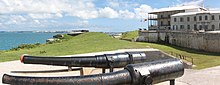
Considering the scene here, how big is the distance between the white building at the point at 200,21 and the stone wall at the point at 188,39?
12.5 ft

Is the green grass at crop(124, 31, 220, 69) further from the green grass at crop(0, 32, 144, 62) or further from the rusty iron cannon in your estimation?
the rusty iron cannon

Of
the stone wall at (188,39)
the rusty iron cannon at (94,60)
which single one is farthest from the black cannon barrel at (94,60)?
the stone wall at (188,39)

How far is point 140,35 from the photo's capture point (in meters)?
49.2

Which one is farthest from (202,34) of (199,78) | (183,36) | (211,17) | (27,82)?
(27,82)

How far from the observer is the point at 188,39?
39344 mm

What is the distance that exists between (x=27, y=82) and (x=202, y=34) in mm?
34672

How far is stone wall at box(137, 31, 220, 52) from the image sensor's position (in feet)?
115

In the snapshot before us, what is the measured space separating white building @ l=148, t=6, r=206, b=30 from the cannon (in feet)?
149

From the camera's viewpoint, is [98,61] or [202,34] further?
[202,34]

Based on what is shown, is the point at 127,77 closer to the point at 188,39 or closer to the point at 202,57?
the point at 202,57

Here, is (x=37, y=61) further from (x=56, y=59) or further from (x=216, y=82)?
(x=216, y=82)

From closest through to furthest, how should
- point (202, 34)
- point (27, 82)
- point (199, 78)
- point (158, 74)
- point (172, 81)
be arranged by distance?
point (27, 82) < point (158, 74) < point (172, 81) < point (199, 78) < point (202, 34)

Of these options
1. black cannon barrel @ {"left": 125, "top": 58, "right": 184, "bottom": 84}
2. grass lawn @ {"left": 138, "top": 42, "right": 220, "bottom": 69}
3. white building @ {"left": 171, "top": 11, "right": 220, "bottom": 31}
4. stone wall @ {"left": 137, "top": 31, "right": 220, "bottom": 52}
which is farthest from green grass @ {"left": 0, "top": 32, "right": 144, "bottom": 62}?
white building @ {"left": 171, "top": 11, "right": 220, "bottom": 31}

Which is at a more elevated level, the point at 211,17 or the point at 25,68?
the point at 211,17
